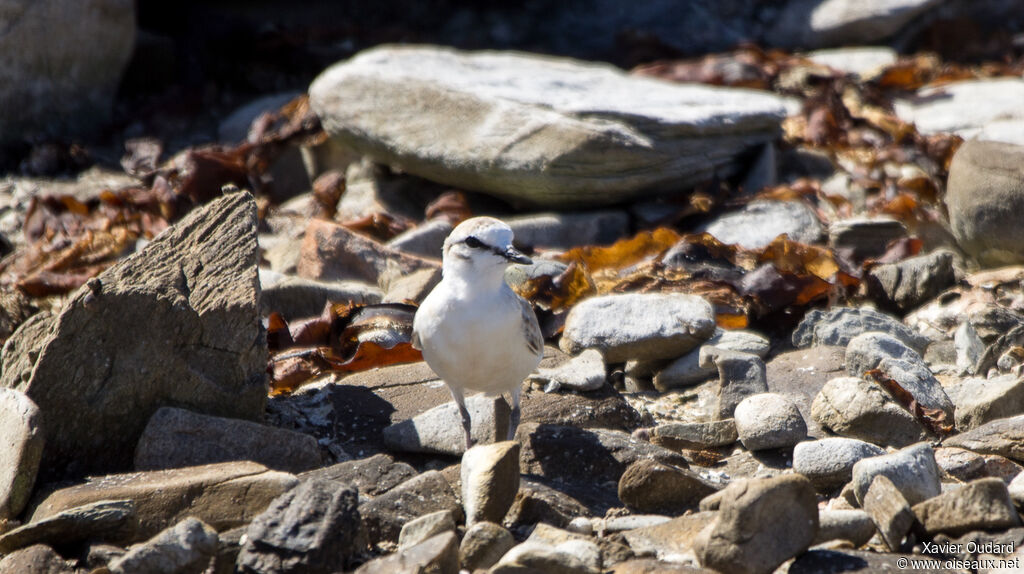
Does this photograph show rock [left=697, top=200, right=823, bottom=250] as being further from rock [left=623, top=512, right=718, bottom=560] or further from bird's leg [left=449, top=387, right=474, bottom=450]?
rock [left=623, top=512, right=718, bottom=560]

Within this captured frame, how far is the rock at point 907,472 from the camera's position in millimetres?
3547

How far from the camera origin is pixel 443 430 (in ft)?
14.4

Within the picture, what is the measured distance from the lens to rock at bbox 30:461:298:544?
361cm

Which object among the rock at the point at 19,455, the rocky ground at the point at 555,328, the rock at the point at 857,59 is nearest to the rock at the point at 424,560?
the rocky ground at the point at 555,328

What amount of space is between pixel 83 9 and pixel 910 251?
260 inches

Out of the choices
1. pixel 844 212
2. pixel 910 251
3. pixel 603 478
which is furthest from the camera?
pixel 844 212

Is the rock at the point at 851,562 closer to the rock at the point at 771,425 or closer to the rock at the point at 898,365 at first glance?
the rock at the point at 771,425

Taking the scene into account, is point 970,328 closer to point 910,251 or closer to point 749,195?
point 910,251

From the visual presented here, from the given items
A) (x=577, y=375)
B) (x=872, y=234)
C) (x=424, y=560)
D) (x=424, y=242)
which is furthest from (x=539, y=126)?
(x=424, y=560)

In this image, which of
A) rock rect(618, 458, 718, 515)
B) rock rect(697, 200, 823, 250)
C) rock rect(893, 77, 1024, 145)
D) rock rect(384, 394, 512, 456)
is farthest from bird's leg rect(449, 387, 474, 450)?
rock rect(893, 77, 1024, 145)

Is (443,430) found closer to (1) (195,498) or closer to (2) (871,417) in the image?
(1) (195,498)

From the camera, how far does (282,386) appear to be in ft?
16.9

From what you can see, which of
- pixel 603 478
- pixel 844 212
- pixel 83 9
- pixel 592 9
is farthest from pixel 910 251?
pixel 83 9

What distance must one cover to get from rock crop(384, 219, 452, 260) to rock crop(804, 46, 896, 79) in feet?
14.1
